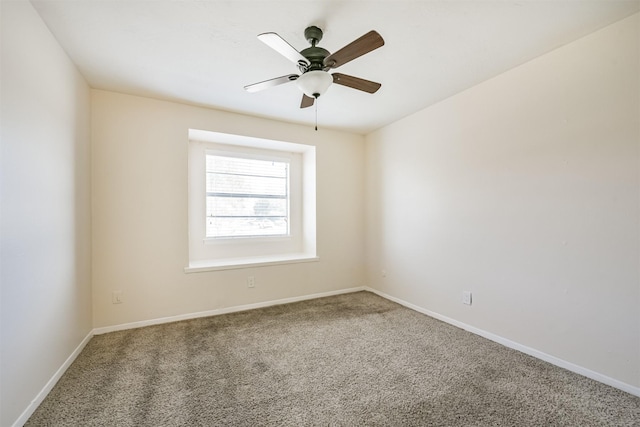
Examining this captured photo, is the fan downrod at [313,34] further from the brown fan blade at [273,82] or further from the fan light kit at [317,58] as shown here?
the brown fan blade at [273,82]

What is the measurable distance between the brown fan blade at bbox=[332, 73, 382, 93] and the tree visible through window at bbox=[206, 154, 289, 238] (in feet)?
7.47

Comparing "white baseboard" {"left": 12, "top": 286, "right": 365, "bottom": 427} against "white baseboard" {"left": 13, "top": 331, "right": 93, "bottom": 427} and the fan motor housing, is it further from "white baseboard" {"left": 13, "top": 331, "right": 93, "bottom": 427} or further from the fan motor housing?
the fan motor housing

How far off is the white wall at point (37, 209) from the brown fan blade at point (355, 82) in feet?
6.06

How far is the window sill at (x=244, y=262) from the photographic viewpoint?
325 centimetres

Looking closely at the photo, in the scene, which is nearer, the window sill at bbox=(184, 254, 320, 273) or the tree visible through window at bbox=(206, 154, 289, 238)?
the window sill at bbox=(184, 254, 320, 273)

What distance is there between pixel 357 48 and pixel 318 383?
2186 mm

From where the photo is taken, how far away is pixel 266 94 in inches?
114

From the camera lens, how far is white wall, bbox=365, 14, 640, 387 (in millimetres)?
1852

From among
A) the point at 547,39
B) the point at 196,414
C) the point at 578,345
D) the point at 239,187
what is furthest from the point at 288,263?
the point at 547,39

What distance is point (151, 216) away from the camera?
2998 mm

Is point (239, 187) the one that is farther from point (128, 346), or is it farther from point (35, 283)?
point (35, 283)

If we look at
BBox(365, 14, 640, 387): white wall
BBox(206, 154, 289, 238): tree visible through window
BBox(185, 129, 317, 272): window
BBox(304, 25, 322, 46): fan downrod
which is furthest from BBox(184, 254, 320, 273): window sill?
BBox(304, 25, 322, 46): fan downrod

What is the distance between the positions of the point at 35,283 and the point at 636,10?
13.5ft

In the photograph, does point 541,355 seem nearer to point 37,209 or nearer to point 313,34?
point 313,34
